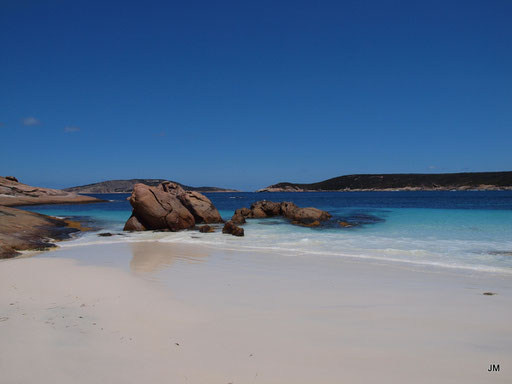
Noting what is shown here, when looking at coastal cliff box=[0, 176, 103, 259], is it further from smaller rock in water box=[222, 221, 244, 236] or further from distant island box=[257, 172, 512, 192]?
distant island box=[257, 172, 512, 192]

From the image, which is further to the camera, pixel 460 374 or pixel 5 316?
pixel 5 316

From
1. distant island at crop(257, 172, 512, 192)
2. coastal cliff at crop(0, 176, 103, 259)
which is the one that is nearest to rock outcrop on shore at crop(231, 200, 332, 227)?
coastal cliff at crop(0, 176, 103, 259)

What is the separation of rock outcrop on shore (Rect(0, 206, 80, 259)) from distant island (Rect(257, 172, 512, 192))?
506 feet

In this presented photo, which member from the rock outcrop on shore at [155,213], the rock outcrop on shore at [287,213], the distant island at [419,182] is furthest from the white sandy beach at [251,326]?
the distant island at [419,182]

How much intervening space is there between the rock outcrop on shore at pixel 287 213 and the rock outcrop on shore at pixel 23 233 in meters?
11.9

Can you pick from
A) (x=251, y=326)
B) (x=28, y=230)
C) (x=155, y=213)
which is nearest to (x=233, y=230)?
(x=155, y=213)

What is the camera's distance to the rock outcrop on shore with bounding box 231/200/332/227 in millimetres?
24527

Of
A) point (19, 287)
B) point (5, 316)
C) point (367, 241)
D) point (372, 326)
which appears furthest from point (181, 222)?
point (372, 326)

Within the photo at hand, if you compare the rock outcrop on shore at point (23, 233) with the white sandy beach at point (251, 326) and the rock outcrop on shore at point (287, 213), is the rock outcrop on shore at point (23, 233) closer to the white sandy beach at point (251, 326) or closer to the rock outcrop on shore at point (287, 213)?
the white sandy beach at point (251, 326)

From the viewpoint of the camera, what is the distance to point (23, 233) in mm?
14242

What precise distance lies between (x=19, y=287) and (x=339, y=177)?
7664 inches

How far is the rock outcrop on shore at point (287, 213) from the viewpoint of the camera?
80.5 feet

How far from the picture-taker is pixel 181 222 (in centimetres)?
2100

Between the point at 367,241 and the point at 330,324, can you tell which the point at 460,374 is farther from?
the point at 367,241
